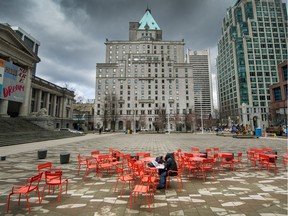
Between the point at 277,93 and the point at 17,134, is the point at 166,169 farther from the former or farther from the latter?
the point at 277,93

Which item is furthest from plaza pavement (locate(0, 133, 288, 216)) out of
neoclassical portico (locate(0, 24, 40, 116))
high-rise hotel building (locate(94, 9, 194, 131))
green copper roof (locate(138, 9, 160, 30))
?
green copper roof (locate(138, 9, 160, 30))

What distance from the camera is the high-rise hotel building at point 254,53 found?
84.2m

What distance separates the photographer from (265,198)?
4.71 m

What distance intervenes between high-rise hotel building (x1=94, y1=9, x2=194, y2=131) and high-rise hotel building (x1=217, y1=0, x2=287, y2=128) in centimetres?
3249

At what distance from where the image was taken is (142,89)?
8062cm

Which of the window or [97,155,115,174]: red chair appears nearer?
[97,155,115,174]: red chair

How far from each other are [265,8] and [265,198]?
131 metres

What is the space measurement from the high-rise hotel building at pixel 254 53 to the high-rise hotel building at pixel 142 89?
107ft

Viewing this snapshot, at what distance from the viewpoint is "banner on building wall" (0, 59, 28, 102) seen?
27587mm

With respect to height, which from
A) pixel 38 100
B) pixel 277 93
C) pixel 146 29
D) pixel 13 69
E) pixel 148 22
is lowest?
pixel 38 100

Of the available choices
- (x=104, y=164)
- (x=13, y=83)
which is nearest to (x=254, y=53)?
(x=104, y=164)

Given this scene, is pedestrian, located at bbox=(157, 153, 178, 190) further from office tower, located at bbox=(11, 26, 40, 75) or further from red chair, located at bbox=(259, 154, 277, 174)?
office tower, located at bbox=(11, 26, 40, 75)

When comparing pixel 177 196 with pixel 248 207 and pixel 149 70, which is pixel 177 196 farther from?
pixel 149 70

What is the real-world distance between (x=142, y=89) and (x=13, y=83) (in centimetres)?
5715
